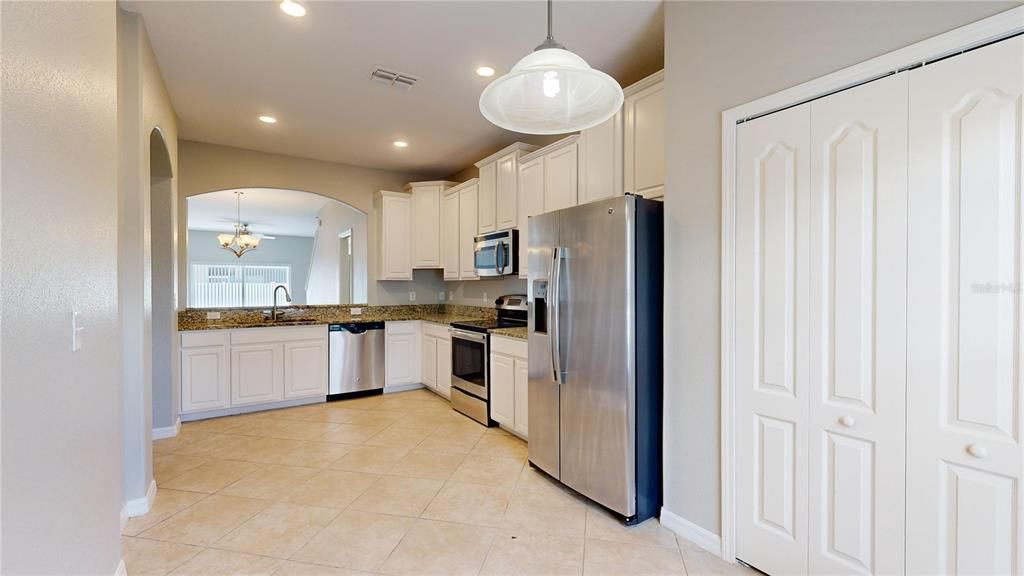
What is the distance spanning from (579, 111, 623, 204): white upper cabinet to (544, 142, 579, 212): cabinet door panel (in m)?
0.09

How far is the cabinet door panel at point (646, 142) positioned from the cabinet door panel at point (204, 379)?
4.04m

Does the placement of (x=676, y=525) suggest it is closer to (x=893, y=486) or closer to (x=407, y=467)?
(x=893, y=486)

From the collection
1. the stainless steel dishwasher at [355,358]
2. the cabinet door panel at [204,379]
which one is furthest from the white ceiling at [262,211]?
the cabinet door panel at [204,379]

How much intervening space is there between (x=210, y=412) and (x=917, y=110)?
17.6 feet

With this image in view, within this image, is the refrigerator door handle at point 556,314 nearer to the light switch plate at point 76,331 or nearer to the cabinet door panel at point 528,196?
the cabinet door panel at point 528,196

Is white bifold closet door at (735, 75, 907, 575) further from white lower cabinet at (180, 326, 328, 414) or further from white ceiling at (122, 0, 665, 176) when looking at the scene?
white lower cabinet at (180, 326, 328, 414)

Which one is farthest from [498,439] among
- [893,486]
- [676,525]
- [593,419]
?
[893,486]

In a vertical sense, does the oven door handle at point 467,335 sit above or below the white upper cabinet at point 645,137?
below

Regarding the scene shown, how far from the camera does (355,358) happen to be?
485cm

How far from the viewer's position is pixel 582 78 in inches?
61.5

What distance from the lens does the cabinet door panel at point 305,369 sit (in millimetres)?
4504

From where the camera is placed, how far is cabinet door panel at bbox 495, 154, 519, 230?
397cm

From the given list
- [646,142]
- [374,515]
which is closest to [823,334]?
[646,142]

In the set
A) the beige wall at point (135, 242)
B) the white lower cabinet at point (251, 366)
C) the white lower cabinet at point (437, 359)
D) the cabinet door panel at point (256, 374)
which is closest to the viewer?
the beige wall at point (135, 242)
